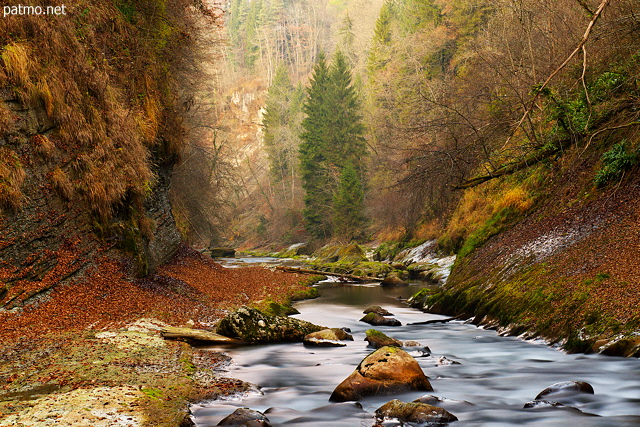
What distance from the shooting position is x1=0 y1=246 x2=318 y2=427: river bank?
17.9ft

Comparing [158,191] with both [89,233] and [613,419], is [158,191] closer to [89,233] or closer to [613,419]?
[89,233]

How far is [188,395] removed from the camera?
253 inches

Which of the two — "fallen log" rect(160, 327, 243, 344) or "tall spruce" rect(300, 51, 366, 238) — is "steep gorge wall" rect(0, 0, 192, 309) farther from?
"tall spruce" rect(300, 51, 366, 238)

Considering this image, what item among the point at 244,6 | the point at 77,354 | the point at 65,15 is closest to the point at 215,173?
the point at 65,15

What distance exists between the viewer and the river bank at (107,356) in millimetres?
5445

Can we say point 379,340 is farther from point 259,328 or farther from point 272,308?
point 272,308

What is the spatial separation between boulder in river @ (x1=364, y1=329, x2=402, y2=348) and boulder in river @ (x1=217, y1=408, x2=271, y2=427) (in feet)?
15.7

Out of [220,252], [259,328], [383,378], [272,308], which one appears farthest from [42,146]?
[220,252]

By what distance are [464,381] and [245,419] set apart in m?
3.72

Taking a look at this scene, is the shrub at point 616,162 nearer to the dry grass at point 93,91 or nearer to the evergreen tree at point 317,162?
the dry grass at point 93,91

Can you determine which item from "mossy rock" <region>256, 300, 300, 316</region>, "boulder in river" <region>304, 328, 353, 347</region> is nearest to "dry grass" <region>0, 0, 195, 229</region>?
"mossy rock" <region>256, 300, 300, 316</region>

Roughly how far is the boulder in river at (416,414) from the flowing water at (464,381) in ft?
0.55

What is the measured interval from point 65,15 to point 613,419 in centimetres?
1482

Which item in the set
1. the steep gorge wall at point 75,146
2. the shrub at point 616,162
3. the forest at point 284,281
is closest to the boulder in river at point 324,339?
the forest at point 284,281
